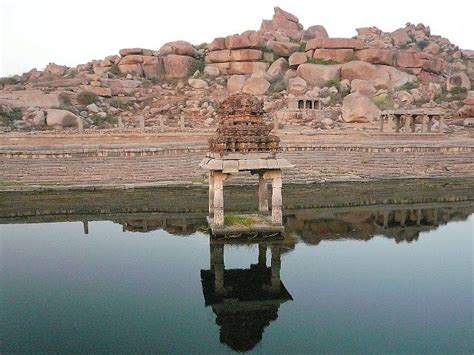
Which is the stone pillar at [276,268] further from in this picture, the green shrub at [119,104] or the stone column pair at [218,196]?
the green shrub at [119,104]

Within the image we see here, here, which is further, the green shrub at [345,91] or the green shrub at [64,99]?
the green shrub at [345,91]

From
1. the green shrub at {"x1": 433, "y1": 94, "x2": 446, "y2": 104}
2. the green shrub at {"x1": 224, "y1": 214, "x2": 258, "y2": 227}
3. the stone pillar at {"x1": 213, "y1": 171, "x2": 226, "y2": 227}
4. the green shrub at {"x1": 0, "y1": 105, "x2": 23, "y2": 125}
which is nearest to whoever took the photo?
the stone pillar at {"x1": 213, "y1": 171, "x2": 226, "y2": 227}

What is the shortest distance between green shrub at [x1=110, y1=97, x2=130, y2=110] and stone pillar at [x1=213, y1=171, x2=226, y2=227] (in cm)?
3326

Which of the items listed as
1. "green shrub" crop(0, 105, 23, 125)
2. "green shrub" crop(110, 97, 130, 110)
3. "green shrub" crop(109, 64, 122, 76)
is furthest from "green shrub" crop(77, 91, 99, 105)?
"green shrub" crop(109, 64, 122, 76)

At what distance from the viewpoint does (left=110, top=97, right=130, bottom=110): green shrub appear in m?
42.2

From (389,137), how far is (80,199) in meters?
17.7

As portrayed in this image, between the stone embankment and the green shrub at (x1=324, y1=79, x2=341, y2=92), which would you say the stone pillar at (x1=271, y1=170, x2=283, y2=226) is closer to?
the stone embankment

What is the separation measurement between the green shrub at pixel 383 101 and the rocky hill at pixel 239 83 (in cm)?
9

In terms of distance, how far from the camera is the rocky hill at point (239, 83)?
36281 mm

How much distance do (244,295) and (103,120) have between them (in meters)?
33.0

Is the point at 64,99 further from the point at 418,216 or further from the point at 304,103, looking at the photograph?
the point at 418,216

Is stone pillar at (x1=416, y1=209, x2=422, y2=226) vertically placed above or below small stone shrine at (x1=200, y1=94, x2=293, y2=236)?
below

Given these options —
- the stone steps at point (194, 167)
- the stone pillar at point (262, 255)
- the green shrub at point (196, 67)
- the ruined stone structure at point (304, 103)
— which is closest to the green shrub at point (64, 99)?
the green shrub at point (196, 67)

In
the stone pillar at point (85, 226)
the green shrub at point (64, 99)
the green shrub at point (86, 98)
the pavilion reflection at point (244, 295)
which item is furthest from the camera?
the green shrub at point (86, 98)
